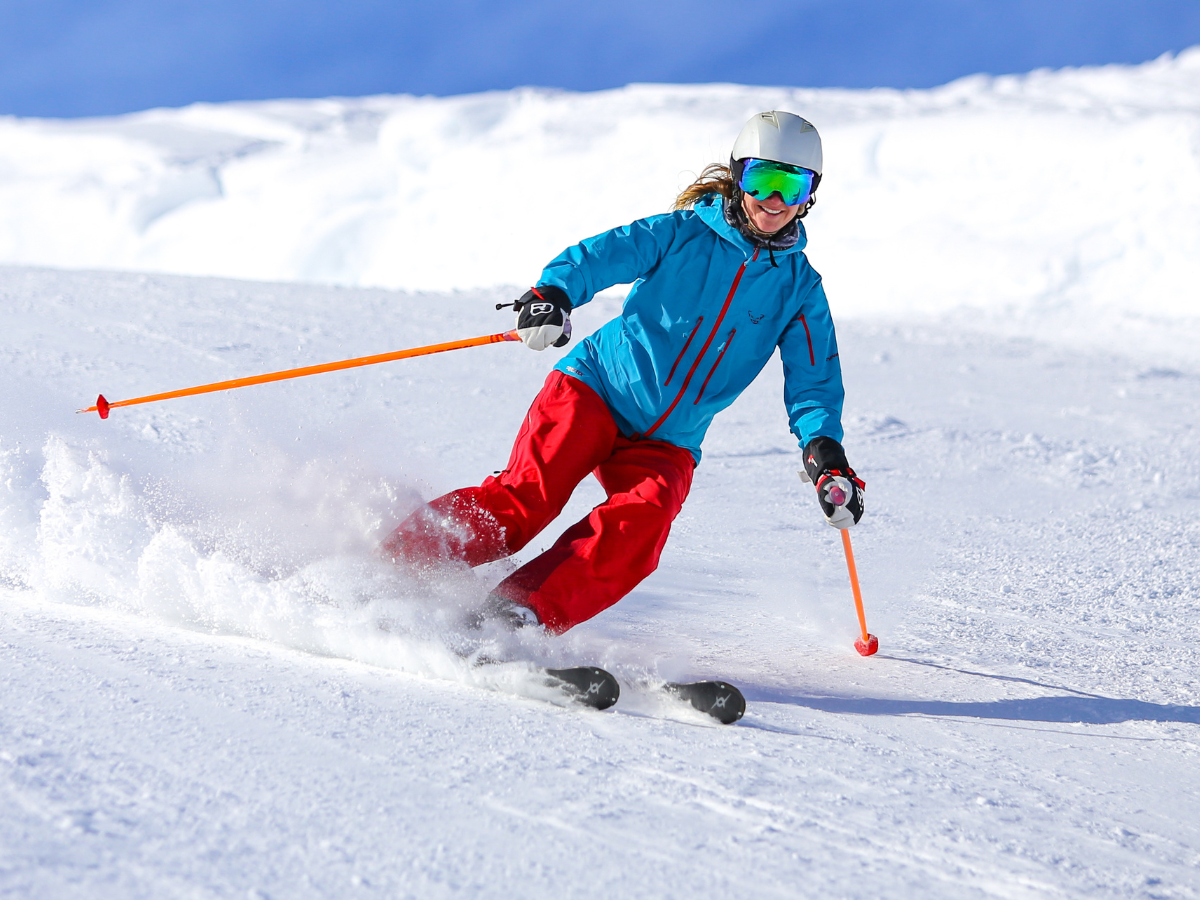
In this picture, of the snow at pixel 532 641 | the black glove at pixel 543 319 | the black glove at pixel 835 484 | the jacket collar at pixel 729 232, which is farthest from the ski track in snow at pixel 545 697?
the jacket collar at pixel 729 232

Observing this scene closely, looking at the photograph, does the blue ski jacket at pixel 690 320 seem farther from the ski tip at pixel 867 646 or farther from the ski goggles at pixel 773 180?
the ski tip at pixel 867 646

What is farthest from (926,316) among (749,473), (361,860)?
(361,860)

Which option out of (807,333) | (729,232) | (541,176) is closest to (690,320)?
(729,232)

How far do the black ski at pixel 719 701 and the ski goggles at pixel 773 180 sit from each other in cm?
138

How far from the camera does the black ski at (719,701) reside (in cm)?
204

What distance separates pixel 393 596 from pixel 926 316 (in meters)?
13.3

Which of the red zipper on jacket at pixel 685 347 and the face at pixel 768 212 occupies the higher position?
the face at pixel 768 212

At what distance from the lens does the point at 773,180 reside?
106 inches

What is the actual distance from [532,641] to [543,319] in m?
→ 0.84

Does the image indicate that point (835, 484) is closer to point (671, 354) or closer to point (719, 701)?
point (671, 354)

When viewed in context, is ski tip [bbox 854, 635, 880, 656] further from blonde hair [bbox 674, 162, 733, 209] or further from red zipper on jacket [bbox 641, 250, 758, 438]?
blonde hair [bbox 674, 162, 733, 209]

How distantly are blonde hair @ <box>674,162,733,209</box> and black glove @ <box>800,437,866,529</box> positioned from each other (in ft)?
2.64

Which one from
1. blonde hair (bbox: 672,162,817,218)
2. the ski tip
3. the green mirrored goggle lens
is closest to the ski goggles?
the green mirrored goggle lens

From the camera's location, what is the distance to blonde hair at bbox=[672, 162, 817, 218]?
2824 millimetres
